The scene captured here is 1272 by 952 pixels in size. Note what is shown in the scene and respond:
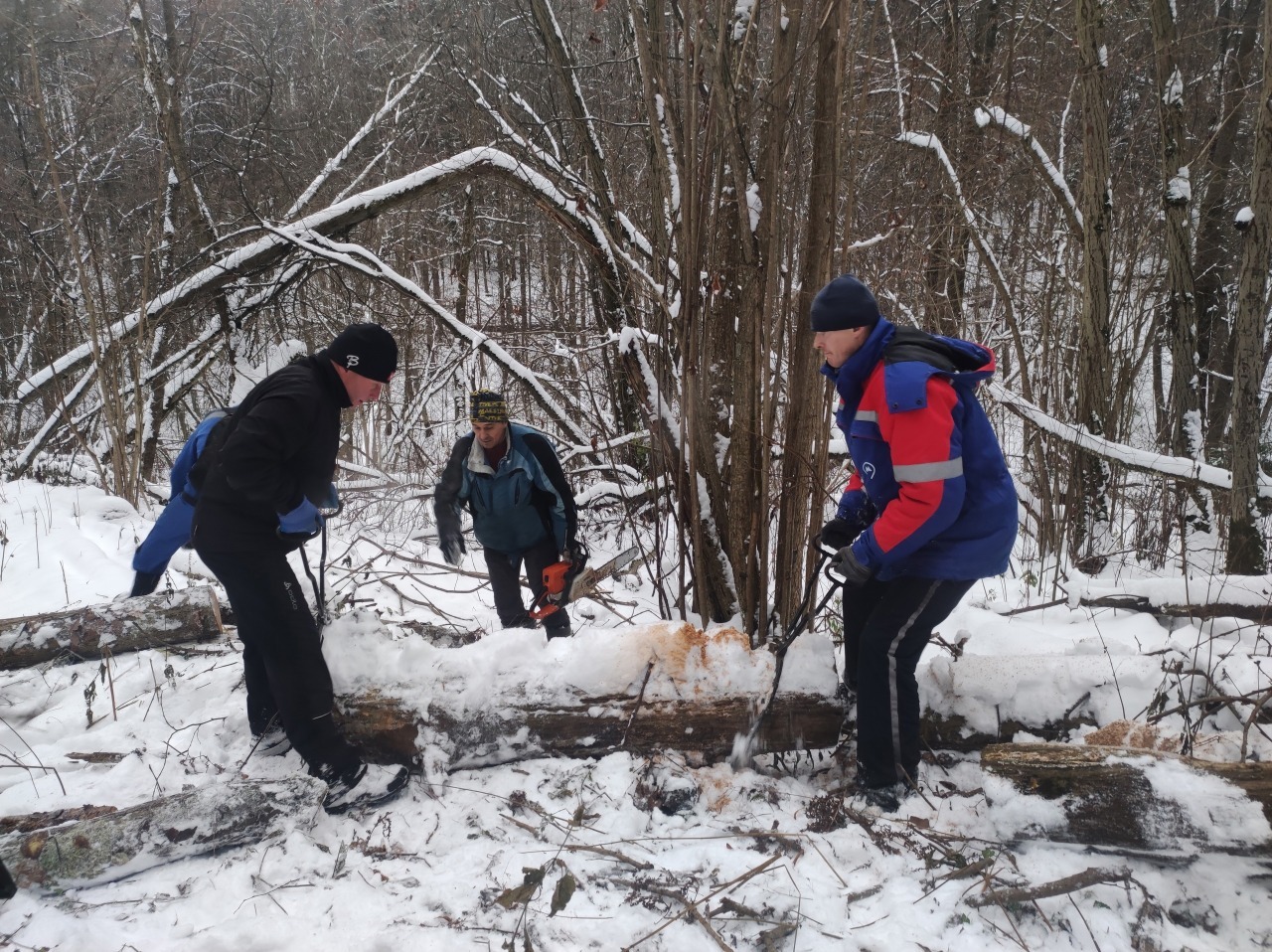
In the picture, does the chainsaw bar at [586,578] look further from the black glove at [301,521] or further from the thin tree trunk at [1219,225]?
the thin tree trunk at [1219,225]

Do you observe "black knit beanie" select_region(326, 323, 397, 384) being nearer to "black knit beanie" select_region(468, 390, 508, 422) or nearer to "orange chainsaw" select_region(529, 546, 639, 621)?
"black knit beanie" select_region(468, 390, 508, 422)

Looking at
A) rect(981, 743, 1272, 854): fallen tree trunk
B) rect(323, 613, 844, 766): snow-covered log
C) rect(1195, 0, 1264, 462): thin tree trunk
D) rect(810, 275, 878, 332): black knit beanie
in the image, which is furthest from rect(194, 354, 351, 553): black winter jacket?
rect(1195, 0, 1264, 462): thin tree trunk

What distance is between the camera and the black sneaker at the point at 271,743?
9.15 feet

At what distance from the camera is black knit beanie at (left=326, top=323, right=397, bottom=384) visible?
260 cm

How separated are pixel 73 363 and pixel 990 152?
884 centimetres

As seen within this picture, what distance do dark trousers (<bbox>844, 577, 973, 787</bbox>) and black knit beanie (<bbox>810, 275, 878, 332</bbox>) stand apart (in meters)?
0.88

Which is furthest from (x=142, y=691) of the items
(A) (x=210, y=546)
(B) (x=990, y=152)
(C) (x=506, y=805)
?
(B) (x=990, y=152)

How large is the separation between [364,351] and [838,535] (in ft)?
6.45

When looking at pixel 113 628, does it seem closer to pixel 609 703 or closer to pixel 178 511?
pixel 178 511

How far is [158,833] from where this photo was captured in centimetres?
221

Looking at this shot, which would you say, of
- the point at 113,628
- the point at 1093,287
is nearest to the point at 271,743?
the point at 113,628

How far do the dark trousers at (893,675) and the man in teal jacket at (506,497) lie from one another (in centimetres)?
180

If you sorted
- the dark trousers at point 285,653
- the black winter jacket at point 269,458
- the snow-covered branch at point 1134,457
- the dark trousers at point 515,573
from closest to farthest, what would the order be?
the black winter jacket at point 269,458, the dark trousers at point 285,653, the dark trousers at point 515,573, the snow-covered branch at point 1134,457

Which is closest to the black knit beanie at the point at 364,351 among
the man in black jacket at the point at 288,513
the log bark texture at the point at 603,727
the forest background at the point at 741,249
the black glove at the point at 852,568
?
the man in black jacket at the point at 288,513
